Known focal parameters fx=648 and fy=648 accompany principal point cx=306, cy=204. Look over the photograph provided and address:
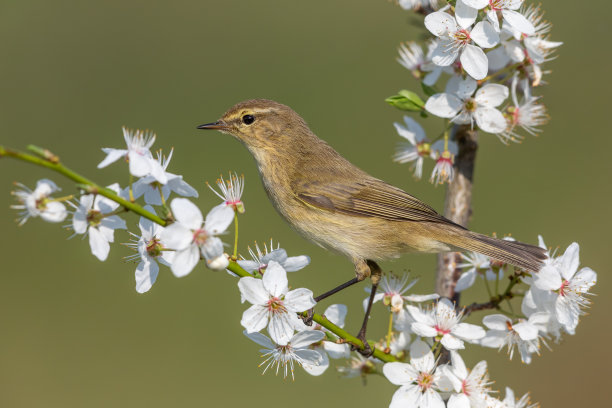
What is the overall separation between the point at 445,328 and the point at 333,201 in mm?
1324

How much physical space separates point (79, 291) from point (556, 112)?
6.12 m

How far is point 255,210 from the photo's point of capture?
24.8ft

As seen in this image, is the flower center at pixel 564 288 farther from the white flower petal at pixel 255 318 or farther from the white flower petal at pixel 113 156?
the white flower petal at pixel 113 156

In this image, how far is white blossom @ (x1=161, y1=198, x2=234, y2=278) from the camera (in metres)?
2.03

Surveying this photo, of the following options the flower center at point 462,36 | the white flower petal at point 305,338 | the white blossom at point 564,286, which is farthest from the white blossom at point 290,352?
the flower center at point 462,36

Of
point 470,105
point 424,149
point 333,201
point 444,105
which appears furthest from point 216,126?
point 470,105

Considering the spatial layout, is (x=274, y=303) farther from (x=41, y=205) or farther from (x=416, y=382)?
(x=41, y=205)

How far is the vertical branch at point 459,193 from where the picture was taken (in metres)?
3.28

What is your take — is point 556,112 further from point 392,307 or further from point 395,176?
point 392,307

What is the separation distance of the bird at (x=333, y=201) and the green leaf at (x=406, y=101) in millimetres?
608

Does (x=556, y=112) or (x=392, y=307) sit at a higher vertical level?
(x=556, y=112)

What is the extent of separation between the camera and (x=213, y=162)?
827 centimetres

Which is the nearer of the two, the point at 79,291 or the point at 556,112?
the point at 79,291

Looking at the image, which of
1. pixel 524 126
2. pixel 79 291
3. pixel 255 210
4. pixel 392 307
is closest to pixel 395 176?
pixel 255 210
